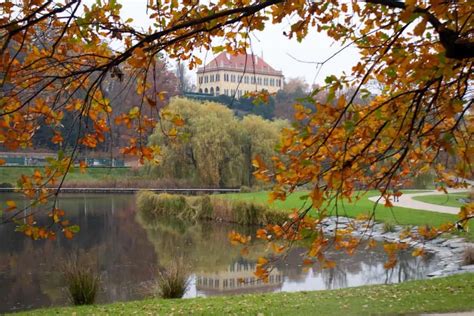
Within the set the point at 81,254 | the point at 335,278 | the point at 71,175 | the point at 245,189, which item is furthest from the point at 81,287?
the point at 71,175

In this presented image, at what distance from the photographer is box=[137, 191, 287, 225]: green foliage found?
18438 millimetres

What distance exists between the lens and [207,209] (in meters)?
20.9

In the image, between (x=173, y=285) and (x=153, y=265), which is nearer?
(x=173, y=285)

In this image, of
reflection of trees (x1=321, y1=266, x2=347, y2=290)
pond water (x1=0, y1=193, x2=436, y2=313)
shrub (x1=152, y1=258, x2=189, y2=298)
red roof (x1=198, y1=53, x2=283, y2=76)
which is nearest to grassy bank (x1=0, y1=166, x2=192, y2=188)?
red roof (x1=198, y1=53, x2=283, y2=76)

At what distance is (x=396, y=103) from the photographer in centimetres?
349

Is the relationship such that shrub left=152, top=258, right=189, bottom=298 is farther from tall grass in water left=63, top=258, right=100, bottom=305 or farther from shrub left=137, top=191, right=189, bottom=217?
shrub left=137, top=191, right=189, bottom=217

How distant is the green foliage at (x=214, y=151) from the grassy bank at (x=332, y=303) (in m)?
20.4

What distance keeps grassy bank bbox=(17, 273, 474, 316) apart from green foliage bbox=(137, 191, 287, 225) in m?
9.67

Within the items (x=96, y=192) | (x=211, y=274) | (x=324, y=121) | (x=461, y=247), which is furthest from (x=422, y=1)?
(x=96, y=192)

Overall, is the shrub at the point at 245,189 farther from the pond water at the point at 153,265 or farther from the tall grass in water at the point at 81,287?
the tall grass in water at the point at 81,287

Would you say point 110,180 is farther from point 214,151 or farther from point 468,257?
point 468,257

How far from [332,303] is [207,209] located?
46.7ft

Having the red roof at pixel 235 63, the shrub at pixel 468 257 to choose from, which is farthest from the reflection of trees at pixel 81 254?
the shrub at pixel 468 257

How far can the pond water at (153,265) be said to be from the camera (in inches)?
384
